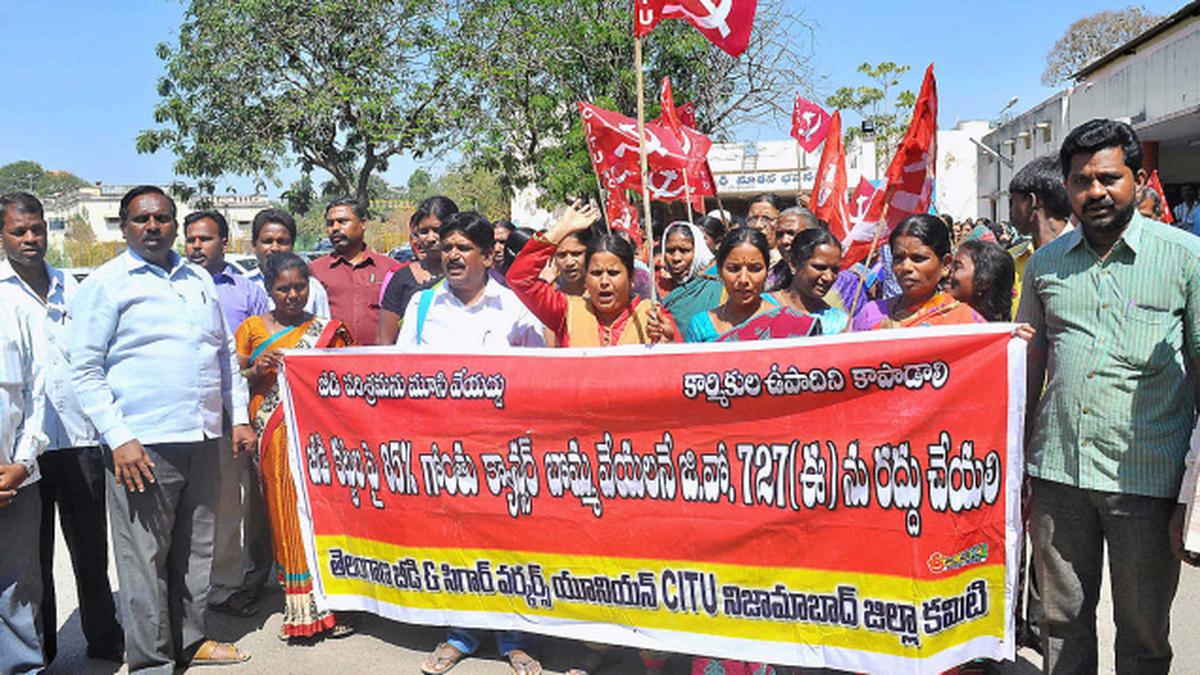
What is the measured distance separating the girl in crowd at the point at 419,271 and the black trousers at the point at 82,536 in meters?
1.52

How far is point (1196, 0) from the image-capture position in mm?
14188

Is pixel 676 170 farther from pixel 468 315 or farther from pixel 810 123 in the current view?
pixel 468 315

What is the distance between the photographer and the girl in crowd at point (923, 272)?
3.48 m

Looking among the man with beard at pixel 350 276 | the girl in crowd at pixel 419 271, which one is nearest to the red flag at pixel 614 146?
the girl in crowd at pixel 419 271

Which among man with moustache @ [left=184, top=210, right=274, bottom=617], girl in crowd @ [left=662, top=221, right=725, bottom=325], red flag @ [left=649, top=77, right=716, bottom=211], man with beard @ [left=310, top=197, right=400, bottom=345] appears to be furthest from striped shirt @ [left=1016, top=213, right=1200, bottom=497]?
red flag @ [left=649, top=77, right=716, bottom=211]

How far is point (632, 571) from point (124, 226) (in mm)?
2500

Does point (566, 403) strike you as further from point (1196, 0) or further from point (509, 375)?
point (1196, 0)

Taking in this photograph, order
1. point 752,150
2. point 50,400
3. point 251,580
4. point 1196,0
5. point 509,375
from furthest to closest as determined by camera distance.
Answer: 1. point 752,150
2. point 1196,0
3. point 251,580
4. point 50,400
5. point 509,375

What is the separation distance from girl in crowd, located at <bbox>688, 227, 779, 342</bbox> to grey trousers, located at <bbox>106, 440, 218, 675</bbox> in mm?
Result: 2241

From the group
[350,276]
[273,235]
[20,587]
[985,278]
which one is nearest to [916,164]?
[985,278]

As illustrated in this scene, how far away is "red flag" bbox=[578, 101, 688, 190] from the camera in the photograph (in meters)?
6.19

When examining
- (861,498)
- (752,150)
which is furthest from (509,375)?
(752,150)

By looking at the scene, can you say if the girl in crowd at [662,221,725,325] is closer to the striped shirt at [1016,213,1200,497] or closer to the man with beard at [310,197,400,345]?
the man with beard at [310,197,400,345]

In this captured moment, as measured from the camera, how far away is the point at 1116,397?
9.05 feet
